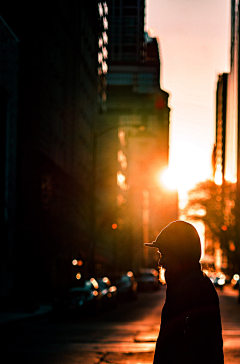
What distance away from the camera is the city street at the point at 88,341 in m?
14.5

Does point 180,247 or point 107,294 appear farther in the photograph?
point 107,294

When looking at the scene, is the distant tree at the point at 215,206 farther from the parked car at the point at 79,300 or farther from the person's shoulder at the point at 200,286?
the person's shoulder at the point at 200,286

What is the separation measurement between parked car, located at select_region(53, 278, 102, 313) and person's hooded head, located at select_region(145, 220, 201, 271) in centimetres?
2425

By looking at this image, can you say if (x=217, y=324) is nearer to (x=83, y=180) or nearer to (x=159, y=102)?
(x=159, y=102)

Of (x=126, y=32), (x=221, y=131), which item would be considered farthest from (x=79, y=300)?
(x=221, y=131)

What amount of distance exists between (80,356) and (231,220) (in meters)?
115

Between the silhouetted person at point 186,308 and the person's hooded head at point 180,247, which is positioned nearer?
the silhouetted person at point 186,308

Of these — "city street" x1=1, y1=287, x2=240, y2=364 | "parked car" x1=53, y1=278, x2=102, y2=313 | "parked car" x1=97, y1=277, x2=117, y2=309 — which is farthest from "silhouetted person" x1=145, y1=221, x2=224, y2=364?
"parked car" x1=97, y1=277, x2=117, y2=309

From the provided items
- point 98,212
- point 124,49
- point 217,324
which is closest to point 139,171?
point 124,49

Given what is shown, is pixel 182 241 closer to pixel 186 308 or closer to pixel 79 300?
pixel 186 308

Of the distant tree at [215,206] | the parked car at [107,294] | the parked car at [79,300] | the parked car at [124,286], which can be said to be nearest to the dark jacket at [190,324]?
the parked car at [79,300]

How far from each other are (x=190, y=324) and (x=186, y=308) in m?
0.14

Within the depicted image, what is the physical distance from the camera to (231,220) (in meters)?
128

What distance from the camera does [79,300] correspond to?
2889 centimetres
